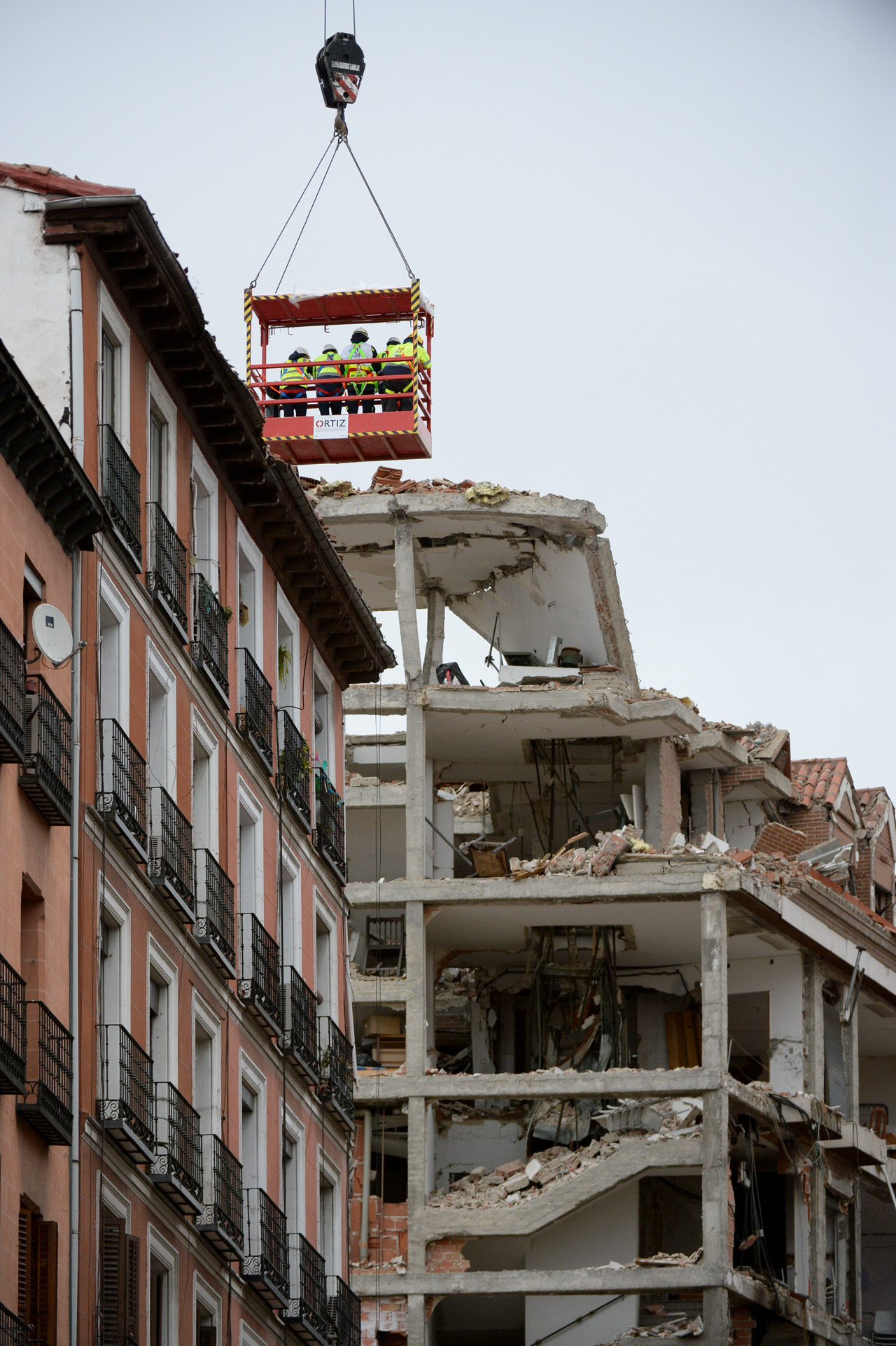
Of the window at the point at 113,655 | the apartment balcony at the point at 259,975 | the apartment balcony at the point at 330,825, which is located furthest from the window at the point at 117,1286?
the apartment balcony at the point at 330,825

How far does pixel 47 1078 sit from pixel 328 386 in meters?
34.2

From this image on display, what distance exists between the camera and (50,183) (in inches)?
1374

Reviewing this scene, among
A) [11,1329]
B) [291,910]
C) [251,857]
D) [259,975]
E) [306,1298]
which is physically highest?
[251,857]

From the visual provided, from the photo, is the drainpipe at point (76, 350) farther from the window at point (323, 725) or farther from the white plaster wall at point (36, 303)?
the window at point (323, 725)

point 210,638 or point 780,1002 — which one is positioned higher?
point 210,638

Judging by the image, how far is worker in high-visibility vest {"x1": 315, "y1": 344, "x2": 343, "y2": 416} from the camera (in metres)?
61.7

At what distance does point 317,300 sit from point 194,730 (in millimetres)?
27692

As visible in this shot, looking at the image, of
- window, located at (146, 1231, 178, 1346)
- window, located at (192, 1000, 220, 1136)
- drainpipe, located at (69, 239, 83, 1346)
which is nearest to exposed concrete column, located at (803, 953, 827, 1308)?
window, located at (192, 1000, 220, 1136)

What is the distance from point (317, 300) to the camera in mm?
63906

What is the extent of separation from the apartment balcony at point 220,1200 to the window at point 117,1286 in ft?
10.3

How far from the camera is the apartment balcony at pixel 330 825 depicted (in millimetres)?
45469

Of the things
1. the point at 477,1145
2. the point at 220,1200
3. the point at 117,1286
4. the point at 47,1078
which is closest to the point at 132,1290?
the point at 117,1286

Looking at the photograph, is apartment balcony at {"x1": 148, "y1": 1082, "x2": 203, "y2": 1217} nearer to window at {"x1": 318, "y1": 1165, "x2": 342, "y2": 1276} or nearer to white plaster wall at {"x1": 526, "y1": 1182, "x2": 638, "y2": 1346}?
window at {"x1": 318, "y1": 1165, "x2": 342, "y2": 1276}

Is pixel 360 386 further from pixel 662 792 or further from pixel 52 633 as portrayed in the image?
pixel 52 633
